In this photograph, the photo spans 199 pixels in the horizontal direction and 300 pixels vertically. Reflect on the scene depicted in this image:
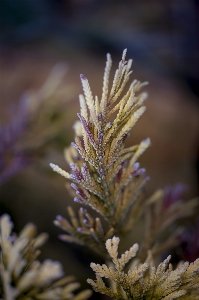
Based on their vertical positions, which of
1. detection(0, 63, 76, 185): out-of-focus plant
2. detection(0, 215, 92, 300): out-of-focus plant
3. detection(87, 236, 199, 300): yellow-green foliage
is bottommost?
detection(87, 236, 199, 300): yellow-green foliage

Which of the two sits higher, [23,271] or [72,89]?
[72,89]

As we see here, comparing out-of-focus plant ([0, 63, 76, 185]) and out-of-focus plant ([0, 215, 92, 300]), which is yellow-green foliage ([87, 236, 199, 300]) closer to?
out-of-focus plant ([0, 215, 92, 300])

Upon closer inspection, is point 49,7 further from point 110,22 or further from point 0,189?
point 0,189

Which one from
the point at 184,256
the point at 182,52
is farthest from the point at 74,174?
the point at 182,52

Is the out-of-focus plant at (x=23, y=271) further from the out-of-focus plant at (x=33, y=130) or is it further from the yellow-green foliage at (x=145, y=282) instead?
the out-of-focus plant at (x=33, y=130)

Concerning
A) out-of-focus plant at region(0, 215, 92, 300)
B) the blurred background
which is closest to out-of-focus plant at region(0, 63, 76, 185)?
the blurred background

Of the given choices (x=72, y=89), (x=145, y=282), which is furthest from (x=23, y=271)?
(x=72, y=89)

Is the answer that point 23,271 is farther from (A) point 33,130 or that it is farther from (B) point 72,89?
(B) point 72,89

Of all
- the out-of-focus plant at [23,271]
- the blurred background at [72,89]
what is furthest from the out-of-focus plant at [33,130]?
the out-of-focus plant at [23,271]
